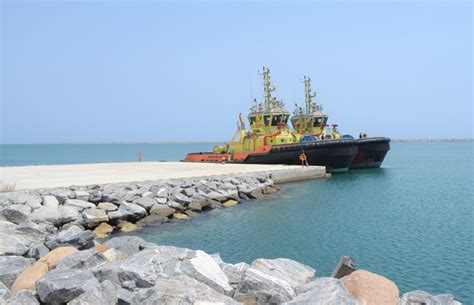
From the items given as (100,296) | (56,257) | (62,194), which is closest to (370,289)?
(100,296)

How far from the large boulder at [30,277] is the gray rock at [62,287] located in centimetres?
59

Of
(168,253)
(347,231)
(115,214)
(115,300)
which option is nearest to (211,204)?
(115,214)

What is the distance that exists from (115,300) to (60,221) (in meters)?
7.84

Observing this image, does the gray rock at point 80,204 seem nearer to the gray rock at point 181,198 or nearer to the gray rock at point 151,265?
the gray rock at point 181,198

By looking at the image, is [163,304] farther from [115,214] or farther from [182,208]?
[182,208]

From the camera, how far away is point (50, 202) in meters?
12.6

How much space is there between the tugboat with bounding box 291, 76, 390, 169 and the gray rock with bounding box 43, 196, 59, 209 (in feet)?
78.3

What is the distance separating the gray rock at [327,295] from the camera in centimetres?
450

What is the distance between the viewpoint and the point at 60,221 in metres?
11.7

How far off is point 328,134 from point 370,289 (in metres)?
33.0

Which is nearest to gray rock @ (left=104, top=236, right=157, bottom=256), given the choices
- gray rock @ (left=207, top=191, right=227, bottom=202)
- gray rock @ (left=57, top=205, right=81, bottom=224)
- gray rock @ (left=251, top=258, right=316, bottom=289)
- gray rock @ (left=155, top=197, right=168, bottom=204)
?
gray rock @ (left=251, top=258, right=316, bottom=289)

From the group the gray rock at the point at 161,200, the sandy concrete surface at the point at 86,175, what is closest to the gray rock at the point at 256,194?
the sandy concrete surface at the point at 86,175

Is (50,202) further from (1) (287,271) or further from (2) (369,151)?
(2) (369,151)

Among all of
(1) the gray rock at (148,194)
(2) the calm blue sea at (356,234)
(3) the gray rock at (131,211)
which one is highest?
(1) the gray rock at (148,194)
